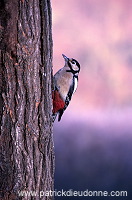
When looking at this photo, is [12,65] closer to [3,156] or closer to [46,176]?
[3,156]

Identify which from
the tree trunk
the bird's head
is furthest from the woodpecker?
the tree trunk

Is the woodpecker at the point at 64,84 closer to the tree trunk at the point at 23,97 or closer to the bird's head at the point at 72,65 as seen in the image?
the bird's head at the point at 72,65

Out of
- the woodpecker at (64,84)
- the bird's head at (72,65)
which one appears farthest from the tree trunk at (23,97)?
the bird's head at (72,65)

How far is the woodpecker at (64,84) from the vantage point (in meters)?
4.50

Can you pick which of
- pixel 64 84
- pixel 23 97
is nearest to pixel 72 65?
pixel 64 84

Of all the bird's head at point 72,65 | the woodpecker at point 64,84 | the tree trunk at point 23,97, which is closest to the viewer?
the tree trunk at point 23,97

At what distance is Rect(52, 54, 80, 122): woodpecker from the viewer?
450 cm

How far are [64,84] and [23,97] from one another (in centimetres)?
210

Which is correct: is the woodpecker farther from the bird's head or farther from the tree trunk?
the tree trunk

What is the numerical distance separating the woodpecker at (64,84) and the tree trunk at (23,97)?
5.61ft

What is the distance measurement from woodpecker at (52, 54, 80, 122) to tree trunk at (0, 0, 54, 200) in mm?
1711

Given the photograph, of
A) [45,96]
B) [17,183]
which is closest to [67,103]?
[45,96]

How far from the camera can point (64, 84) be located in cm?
466

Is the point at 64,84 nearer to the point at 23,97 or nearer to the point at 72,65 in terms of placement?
the point at 72,65
